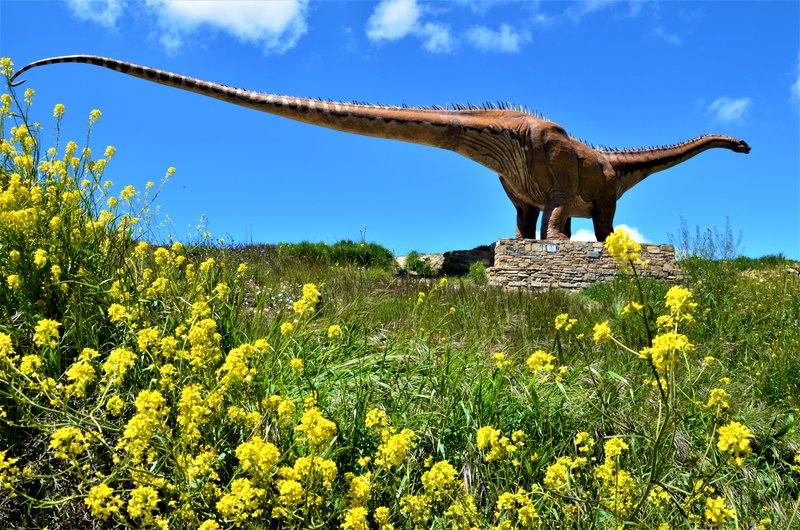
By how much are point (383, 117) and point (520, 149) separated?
9.20 ft

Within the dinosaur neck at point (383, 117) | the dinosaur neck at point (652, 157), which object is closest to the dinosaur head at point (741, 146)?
the dinosaur neck at point (652, 157)

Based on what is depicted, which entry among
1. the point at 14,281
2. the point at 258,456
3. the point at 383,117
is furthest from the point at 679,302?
the point at 383,117

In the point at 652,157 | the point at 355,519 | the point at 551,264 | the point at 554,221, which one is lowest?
the point at 355,519

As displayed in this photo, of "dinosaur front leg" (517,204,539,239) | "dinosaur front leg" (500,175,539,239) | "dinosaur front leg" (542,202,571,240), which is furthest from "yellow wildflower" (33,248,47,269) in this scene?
A: "dinosaur front leg" (517,204,539,239)

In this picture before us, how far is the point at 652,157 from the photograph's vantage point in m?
13.2

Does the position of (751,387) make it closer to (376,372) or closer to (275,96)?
(376,372)

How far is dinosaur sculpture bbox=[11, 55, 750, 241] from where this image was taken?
10227 millimetres

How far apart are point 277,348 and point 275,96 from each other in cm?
703

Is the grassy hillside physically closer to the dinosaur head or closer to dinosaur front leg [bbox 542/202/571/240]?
dinosaur front leg [bbox 542/202/571/240]

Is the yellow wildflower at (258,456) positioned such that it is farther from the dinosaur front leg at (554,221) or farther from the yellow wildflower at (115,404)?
the dinosaur front leg at (554,221)

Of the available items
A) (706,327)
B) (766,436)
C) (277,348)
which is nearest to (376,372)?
(277,348)

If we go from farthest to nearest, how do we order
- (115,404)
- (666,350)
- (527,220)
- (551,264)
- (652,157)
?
(652,157) → (527,220) → (551,264) → (115,404) → (666,350)

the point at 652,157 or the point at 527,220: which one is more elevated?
the point at 652,157

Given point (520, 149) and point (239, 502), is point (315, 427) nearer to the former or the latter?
point (239, 502)
